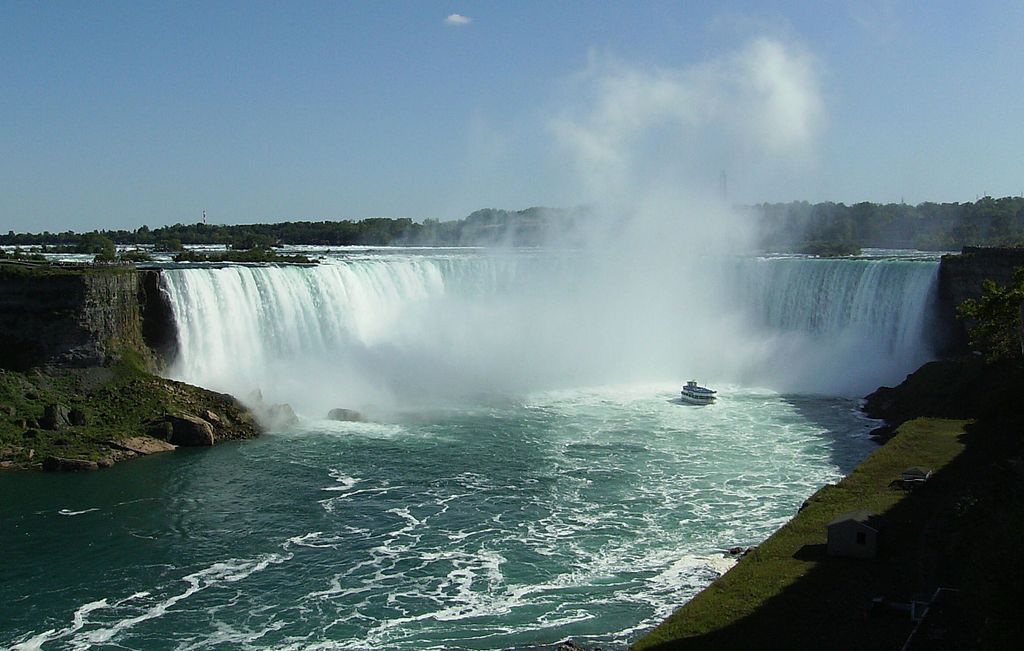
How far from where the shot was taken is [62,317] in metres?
30.4

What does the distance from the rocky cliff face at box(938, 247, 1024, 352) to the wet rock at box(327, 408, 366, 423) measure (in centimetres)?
2307

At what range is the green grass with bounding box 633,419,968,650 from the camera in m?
14.1

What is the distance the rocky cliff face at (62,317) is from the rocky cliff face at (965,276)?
1197 inches

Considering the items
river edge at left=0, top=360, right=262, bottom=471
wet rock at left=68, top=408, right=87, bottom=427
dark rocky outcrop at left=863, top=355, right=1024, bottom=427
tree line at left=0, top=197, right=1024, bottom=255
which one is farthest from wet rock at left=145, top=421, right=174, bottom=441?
tree line at left=0, top=197, right=1024, bottom=255

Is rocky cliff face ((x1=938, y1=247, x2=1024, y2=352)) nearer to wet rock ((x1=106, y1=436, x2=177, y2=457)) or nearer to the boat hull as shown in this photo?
the boat hull

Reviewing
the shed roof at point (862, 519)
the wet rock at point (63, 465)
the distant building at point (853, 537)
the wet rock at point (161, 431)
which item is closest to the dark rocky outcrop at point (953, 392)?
the shed roof at point (862, 519)

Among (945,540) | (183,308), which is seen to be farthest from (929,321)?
(183,308)

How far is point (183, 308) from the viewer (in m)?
34.2

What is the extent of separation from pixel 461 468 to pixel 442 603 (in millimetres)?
8647

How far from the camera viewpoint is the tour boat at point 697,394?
3516cm

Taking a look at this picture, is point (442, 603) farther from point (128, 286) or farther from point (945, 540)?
point (128, 286)

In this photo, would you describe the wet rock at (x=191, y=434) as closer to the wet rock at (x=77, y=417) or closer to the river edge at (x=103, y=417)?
the river edge at (x=103, y=417)

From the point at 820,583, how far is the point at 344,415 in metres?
19.0

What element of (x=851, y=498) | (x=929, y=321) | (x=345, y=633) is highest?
(x=929, y=321)
